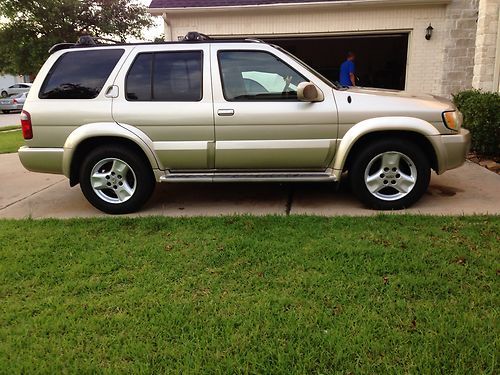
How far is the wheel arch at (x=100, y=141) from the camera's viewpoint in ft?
16.7

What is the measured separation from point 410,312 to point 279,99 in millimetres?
2831

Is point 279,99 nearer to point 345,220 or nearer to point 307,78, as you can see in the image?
point 307,78

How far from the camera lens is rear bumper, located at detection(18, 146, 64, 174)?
522cm

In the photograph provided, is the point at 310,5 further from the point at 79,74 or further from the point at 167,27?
the point at 79,74

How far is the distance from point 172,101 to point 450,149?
3.10 metres

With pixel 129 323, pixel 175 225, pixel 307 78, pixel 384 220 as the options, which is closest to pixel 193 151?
pixel 175 225

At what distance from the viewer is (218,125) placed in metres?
5.07

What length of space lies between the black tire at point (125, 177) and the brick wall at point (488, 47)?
23.1ft

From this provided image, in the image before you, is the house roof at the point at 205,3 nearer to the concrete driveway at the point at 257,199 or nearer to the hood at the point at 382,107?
the concrete driveway at the point at 257,199

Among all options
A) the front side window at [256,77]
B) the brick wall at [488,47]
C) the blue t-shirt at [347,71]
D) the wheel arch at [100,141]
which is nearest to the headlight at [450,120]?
the front side window at [256,77]

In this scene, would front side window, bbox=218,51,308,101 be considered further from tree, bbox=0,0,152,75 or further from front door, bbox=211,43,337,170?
tree, bbox=0,0,152,75

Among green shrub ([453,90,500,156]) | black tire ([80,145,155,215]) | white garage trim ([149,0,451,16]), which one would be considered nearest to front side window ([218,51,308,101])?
black tire ([80,145,155,215])

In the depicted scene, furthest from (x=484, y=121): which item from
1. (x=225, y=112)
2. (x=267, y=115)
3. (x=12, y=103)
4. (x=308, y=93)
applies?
(x=12, y=103)

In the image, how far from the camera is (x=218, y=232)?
4.56m
